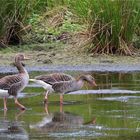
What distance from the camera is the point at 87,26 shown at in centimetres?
1792

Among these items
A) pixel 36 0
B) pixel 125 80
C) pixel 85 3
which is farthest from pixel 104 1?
pixel 36 0

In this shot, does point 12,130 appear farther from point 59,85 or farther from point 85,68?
point 85,68

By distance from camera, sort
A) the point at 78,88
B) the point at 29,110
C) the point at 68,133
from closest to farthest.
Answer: the point at 68,133, the point at 29,110, the point at 78,88

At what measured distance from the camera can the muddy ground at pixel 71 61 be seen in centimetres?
1694

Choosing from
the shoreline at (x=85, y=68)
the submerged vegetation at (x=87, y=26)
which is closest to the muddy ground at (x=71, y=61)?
the shoreline at (x=85, y=68)

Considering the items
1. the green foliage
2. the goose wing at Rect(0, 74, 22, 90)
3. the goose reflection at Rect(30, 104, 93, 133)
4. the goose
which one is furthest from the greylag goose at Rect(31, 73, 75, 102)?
the green foliage

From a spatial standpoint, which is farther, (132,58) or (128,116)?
(132,58)

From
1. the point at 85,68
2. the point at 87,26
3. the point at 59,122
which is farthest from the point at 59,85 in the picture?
the point at 87,26

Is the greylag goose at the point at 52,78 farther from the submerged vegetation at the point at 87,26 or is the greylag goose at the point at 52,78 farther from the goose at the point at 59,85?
the submerged vegetation at the point at 87,26

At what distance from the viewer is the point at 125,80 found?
15.3m

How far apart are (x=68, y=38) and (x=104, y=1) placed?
333cm

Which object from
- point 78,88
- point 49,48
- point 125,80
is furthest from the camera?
point 49,48

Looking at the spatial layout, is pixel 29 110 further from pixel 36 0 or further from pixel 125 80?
pixel 36 0

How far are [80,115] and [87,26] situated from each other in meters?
6.88
